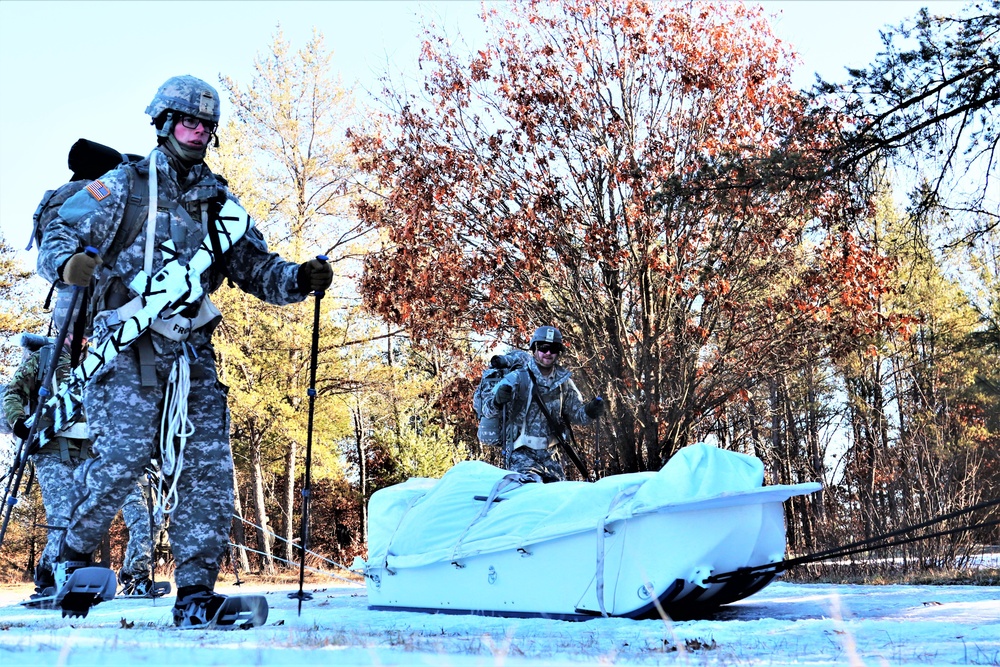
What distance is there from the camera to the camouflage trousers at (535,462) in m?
9.50

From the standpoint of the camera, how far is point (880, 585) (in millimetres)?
8617

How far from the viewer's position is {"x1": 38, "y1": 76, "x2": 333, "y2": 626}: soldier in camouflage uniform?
189 inches

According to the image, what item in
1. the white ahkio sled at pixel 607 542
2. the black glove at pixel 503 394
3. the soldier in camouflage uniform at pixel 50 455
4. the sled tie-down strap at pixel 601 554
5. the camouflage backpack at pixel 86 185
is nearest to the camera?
the camouflage backpack at pixel 86 185

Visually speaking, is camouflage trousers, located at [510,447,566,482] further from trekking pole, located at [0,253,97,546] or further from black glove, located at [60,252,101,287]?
black glove, located at [60,252,101,287]

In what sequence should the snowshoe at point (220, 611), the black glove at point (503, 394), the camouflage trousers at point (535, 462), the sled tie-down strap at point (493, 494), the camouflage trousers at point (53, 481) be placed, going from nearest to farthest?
the snowshoe at point (220, 611) < the sled tie-down strap at point (493, 494) < the camouflage trousers at point (53, 481) < the black glove at point (503, 394) < the camouflage trousers at point (535, 462)

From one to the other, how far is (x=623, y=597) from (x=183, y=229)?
10.2ft

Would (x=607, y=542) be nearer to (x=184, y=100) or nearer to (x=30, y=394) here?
(x=184, y=100)

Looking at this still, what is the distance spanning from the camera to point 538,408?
9.55m

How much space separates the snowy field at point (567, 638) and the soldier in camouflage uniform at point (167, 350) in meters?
0.45

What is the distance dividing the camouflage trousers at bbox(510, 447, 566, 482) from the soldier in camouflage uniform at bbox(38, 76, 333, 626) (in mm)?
4532

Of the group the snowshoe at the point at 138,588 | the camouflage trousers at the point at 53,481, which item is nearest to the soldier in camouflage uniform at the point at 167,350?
the camouflage trousers at the point at 53,481

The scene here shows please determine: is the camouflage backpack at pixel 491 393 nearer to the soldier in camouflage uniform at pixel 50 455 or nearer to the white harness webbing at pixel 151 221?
the soldier in camouflage uniform at pixel 50 455

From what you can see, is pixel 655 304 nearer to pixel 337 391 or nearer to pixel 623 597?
pixel 623 597

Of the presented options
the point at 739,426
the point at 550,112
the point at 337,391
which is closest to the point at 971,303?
the point at 739,426
